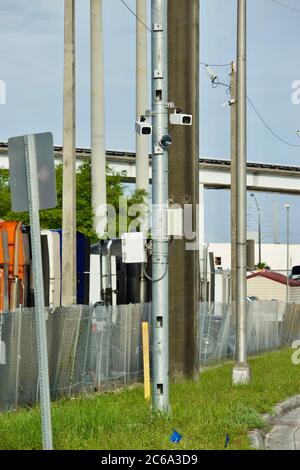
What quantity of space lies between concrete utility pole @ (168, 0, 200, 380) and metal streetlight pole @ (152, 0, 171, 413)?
18.5ft

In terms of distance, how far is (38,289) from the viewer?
902 cm

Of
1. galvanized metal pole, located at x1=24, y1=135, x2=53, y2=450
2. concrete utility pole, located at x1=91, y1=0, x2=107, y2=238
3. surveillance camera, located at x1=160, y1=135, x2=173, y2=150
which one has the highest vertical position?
concrete utility pole, located at x1=91, y1=0, x2=107, y2=238

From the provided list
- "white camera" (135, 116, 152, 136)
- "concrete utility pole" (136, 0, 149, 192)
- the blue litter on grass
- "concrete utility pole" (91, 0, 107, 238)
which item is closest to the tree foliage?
"concrete utility pole" (91, 0, 107, 238)

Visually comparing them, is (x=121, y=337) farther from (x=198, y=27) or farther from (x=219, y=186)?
(x=219, y=186)

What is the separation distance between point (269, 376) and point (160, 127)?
358 inches

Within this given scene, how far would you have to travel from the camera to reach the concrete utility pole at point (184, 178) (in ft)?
67.4

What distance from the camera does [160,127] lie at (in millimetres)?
14773

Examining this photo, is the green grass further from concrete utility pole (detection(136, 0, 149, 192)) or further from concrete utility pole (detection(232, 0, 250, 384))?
concrete utility pole (detection(136, 0, 149, 192))

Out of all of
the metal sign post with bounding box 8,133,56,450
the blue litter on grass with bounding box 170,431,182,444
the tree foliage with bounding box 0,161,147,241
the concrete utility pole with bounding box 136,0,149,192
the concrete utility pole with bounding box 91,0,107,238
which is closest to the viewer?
the metal sign post with bounding box 8,133,56,450

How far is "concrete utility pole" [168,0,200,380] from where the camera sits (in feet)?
67.4

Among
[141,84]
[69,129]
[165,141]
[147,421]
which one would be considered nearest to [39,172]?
[147,421]

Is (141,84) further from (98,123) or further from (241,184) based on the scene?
(241,184)

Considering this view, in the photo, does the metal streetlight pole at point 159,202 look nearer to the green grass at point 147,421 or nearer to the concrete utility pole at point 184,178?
the green grass at point 147,421

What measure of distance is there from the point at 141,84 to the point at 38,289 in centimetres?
5100
